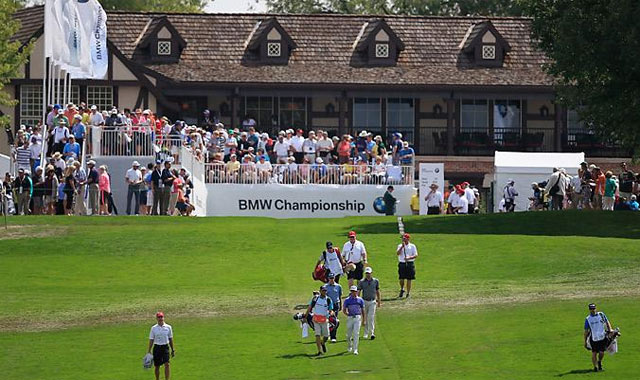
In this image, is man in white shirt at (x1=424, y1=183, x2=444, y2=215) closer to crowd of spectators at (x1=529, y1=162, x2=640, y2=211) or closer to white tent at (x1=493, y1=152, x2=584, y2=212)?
white tent at (x1=493, y1=152, x2=584, y2=212)

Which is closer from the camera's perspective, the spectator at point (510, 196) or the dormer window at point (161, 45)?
the spectator at point (510, 196)

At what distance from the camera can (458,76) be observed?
76000 mm

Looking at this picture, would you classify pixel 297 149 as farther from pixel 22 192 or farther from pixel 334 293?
pixel 334 293

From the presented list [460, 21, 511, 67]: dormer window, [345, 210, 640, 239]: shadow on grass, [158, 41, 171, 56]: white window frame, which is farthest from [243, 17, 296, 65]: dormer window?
[345, 210, 640, 239]: shadow on grass

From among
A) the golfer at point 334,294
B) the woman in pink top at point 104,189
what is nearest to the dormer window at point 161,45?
the woman in pink top at point 104,189

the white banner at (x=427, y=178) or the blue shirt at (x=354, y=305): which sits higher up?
the white banner at (x=427, y=178)

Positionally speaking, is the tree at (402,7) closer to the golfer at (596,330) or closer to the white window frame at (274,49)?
the white window frame at (274,49)

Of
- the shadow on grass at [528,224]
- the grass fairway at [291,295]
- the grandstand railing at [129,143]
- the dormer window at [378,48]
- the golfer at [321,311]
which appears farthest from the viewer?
the dormer window at [378,48]

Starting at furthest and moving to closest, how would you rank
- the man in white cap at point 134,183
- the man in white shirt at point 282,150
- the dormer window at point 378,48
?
1. the dormer window at point 378,48
2. the man in white shirt at point 282,150
3. the man in white cap at point 134,183

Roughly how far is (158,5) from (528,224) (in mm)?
57205

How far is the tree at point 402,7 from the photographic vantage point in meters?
104

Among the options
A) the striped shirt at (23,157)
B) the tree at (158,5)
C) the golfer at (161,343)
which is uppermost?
the tree at (158,5)

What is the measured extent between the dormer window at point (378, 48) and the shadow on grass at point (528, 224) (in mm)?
21265

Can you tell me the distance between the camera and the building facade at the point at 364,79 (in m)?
74.7
